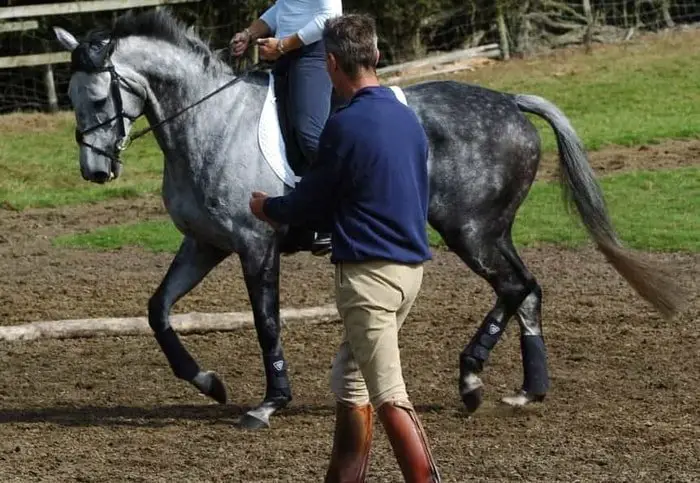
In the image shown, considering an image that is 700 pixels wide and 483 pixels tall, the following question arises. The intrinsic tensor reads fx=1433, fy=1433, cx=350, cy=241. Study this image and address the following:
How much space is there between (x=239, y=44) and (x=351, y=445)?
3.12m

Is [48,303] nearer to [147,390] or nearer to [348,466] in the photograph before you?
[147,390]

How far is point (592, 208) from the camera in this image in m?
8.07

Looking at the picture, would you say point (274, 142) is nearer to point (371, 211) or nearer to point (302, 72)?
point (302, 72)

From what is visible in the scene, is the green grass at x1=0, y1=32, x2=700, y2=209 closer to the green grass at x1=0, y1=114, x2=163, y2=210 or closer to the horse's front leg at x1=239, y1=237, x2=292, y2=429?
the green grass at x1=0, y1=114, x2=163, y2=210

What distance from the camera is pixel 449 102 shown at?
7941mm

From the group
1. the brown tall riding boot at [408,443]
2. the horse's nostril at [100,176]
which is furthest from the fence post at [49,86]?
the brown tall riding boot at [408,443]

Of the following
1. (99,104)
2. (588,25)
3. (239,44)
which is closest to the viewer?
(99,104)

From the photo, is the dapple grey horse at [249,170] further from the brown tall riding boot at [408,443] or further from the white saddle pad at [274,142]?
the brown tall riding boot at [408,443]

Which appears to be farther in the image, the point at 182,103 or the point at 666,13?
the point at 666,13

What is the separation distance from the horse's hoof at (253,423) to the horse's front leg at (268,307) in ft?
0.46

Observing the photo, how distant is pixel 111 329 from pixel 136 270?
7.77ft

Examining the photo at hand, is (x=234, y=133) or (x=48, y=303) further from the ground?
(x=234, y=133)

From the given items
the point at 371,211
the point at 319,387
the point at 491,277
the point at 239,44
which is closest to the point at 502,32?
the point at 239,44

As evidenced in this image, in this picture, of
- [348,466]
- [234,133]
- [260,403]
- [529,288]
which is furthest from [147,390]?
[348,466]
